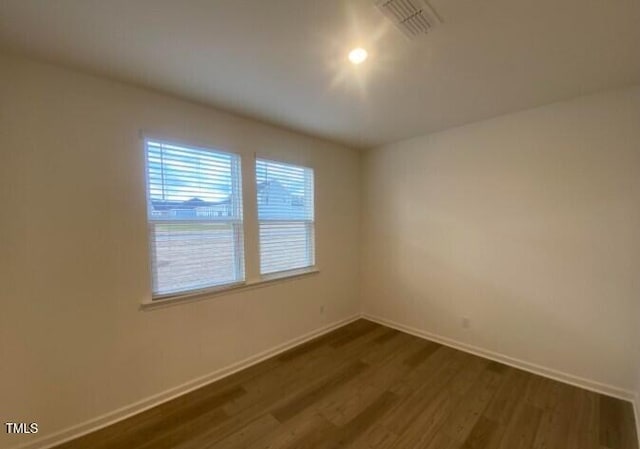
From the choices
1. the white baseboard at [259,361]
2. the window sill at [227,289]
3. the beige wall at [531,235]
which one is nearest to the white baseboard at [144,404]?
the white baseboard at [259,361]

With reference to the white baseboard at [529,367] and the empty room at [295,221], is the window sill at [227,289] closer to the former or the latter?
the empty room at [295,221]

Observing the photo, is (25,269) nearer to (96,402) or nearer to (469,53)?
(96,402)

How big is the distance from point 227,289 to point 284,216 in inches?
41.1

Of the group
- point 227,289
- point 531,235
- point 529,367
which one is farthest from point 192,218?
point 529,367

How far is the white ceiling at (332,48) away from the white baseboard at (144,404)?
8.31 feet

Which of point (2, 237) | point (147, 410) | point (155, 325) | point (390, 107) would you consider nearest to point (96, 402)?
point (147, 410)

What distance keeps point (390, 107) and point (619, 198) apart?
6.84ft

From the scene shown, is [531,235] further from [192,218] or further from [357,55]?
[192,218]

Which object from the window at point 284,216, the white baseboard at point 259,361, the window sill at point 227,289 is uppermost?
the window at point 284,216

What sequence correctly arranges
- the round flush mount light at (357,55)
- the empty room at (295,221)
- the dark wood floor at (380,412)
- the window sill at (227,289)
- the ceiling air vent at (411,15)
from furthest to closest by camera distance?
1. the window sill at (227,289)
2. the dark wood floor at (380,412)
3. the round flush mount light at (357,55)
4. the empty room at (295,221)
5. the ceiling air vent at (411,15)

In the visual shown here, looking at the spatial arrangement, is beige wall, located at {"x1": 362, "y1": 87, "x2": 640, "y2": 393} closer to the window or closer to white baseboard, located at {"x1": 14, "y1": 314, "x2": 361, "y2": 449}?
the window

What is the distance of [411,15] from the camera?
148 centimetres

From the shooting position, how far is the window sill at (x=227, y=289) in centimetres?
229

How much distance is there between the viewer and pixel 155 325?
90.0 inches
